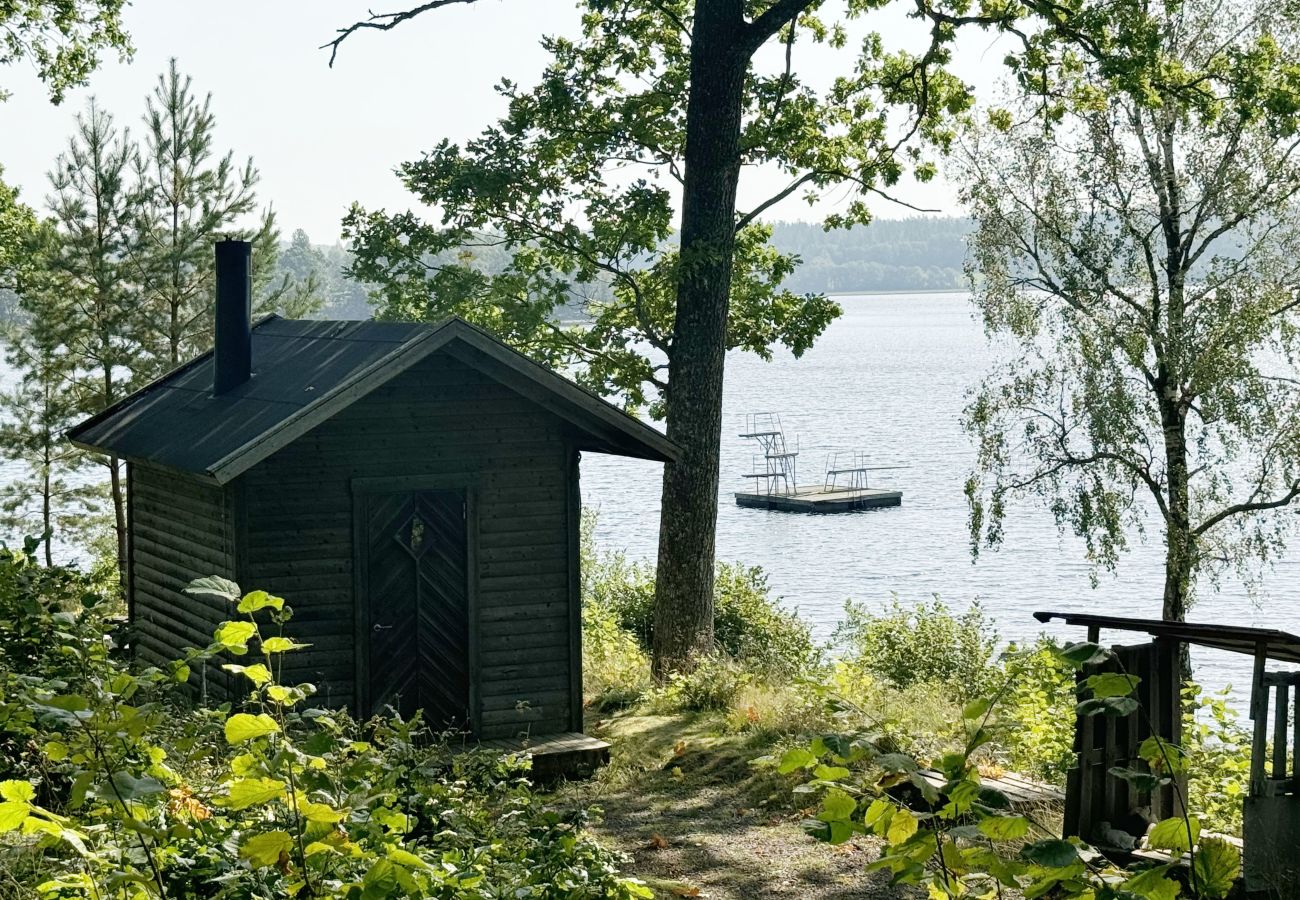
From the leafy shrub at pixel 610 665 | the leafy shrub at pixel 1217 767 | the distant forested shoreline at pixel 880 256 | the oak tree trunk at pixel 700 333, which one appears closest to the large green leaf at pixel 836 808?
the leafy shrub at pixel 1217 767

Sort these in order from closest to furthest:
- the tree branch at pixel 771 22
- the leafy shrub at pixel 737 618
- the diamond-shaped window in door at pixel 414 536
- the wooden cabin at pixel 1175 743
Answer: the wooden cabin at pixel 1175 743 → the diamond-shaped window in door at pixel 414 536 → the tree branch at pixel 771 22 → the leafy shrub at pixel 737 618

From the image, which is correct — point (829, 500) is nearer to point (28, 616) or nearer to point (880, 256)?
point (28, 616)

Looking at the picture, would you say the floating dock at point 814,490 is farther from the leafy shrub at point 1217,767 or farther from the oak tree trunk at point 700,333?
the leafy shrub at point 1217,767

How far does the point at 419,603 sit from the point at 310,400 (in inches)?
88.5

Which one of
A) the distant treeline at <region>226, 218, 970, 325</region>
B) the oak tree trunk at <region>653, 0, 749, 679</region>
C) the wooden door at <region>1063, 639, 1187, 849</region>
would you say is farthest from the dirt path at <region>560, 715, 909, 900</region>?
the distant treeline at <region>226, 218, 970, 325</region>

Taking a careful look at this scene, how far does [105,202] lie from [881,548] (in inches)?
1269

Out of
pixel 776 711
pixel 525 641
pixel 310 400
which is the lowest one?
pixel 776 711

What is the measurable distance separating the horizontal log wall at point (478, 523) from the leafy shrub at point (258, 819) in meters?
6.69

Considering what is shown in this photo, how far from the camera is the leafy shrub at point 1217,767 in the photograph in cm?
1082

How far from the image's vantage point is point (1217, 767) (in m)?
13.6

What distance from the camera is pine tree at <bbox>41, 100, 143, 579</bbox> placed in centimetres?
2898

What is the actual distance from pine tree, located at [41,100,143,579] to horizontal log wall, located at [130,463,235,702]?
47.0ft

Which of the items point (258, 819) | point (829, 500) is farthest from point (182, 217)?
point (829, 500)

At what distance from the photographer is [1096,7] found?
59.5 feet
